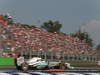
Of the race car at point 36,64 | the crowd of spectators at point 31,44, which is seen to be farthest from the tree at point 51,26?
the race car at point 36,64

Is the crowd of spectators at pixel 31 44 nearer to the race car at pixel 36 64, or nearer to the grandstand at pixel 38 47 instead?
the grandstand at pixel 38 47

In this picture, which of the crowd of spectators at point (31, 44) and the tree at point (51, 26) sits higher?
the tree at point (51, 26)

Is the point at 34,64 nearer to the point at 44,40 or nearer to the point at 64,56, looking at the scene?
the point at 64,56

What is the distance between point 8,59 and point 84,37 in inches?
2536

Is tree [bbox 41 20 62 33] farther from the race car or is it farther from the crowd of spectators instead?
the race car

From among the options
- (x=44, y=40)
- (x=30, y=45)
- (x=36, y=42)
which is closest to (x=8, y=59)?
(x=30, y=45)

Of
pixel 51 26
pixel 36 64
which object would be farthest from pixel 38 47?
pixel 51 26

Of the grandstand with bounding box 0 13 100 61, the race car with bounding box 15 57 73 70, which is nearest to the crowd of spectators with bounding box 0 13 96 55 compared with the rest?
the grandstand with bounding box 0 13 100 61

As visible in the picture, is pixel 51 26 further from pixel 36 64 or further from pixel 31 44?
pixel 36 64

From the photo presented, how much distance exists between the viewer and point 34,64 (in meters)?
26.8

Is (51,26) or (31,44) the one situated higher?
(51,26)

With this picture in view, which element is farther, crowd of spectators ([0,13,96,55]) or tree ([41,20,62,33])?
tree ([41,20,62,33])

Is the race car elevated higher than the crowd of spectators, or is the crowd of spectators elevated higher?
the crowd of spectators

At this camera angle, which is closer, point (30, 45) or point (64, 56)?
point (64, 56)
